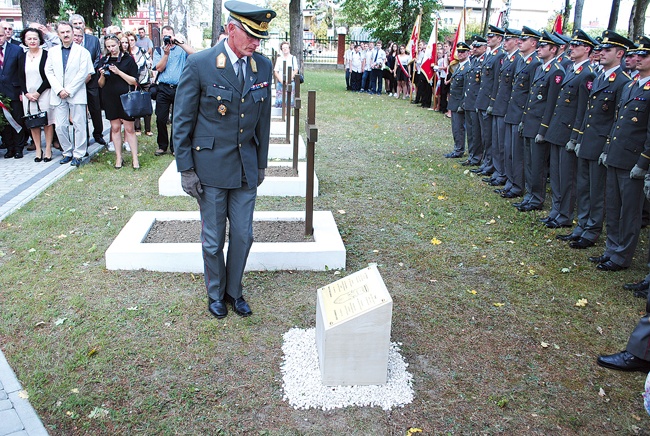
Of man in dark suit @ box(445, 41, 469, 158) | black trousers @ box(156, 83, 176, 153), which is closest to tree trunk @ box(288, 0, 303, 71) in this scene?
man in dark suit @ box(445, 41, 469, 158)

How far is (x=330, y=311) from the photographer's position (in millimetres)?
3555

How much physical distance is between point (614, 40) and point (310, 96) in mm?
3154

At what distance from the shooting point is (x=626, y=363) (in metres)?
3.88

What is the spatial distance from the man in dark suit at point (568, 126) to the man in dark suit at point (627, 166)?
2.80ft

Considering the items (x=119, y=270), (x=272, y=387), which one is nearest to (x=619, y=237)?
(x=272, y=387)

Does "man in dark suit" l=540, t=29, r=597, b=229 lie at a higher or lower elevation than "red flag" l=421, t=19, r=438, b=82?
lower

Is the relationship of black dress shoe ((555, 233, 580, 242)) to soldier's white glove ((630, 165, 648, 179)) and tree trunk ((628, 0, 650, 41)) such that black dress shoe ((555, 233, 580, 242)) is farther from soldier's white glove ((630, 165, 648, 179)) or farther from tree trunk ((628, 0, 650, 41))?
tree trunk ((628, 0, 650, 41))

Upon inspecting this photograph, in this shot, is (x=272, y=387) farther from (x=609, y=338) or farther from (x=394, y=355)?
(x=609, y=338)

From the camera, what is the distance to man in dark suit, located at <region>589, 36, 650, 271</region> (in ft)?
16.9

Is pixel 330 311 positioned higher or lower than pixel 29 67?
lower

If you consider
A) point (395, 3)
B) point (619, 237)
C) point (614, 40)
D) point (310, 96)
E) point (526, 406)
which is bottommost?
point (526, 406)

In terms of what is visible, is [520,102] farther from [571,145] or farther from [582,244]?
[582,244]

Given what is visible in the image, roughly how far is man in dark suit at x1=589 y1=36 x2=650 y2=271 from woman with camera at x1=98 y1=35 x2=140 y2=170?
21.9 feet

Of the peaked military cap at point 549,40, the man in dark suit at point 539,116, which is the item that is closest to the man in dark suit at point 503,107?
the man in dark suit at point 539,116
